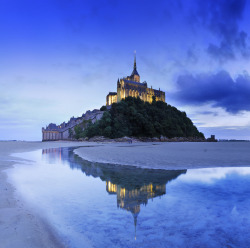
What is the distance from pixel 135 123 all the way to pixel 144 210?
220ft

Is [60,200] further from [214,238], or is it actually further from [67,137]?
[67,137]

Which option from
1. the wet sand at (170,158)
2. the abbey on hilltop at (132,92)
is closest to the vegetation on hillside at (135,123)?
the abbey on hilltop at (132,92)

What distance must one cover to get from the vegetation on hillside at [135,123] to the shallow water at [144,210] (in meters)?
57.4

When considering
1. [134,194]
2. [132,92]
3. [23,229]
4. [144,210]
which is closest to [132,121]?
[132,92]

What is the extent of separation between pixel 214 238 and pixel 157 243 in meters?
1.07

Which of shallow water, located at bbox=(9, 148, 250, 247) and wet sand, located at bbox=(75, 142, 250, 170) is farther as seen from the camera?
wet sand, located at bbox=(75, 142, 250, 170)

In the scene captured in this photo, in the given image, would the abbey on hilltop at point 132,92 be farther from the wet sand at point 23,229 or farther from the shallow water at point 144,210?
the wet sand at point 23,229

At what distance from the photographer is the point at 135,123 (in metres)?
71.6

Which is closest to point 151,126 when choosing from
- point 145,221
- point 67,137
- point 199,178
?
point 67,137

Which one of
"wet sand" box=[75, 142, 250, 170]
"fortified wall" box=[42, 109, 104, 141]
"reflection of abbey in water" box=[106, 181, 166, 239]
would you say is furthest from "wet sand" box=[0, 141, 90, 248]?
"fortified wall" box=[42, 109, 104, 141]

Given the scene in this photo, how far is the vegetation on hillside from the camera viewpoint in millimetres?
66625

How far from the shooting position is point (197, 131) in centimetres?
10400

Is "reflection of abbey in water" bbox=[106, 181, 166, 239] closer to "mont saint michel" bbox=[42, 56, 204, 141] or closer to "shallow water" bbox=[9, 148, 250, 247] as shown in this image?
"shallow water" bbox=[9, 148, 250, 247]

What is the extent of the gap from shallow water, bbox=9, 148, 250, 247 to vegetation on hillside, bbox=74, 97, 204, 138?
188ft
